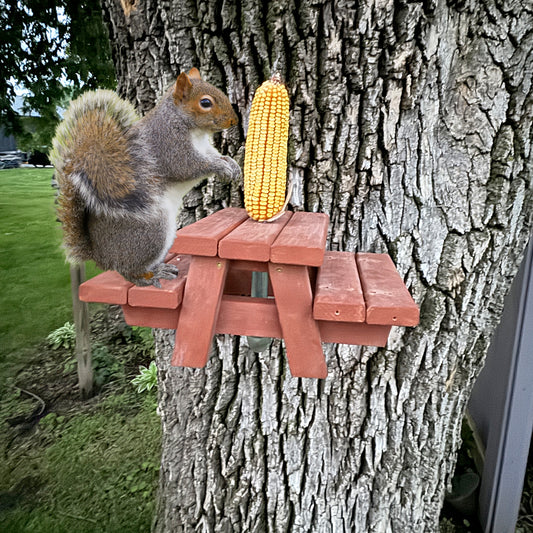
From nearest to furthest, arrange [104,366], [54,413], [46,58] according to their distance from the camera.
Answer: [46,58]
[54,413]
[104,366]

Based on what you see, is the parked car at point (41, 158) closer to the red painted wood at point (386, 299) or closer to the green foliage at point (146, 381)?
the red painted wood at point (386, 299)

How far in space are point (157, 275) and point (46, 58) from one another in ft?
3.14

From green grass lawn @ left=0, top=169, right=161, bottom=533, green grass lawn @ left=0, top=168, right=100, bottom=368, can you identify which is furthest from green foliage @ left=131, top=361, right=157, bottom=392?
green grass lawn @ left=0, top=168, right=100, bottom=368

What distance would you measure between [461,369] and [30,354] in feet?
8.56

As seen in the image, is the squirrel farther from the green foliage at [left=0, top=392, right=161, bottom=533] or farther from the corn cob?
the green foliage at [left=0, top=392, right=161, bottom=533]

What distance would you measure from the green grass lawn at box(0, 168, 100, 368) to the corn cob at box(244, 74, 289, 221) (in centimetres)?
245

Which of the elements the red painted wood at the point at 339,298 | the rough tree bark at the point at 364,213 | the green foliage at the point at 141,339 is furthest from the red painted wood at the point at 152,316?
the green foliage at the point at 141,339

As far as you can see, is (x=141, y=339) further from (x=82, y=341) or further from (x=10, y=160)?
(x=10, y=160)

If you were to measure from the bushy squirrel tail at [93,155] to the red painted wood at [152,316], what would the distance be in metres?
0.16

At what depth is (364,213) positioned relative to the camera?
897mm

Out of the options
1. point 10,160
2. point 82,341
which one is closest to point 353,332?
point 82,341

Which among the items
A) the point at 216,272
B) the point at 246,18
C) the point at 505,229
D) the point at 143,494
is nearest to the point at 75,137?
the point at 216,272

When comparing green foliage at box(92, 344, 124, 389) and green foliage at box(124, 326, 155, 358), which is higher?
green foliage at box(124, 326, 155, 358)

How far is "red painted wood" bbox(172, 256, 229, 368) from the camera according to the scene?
557mm
